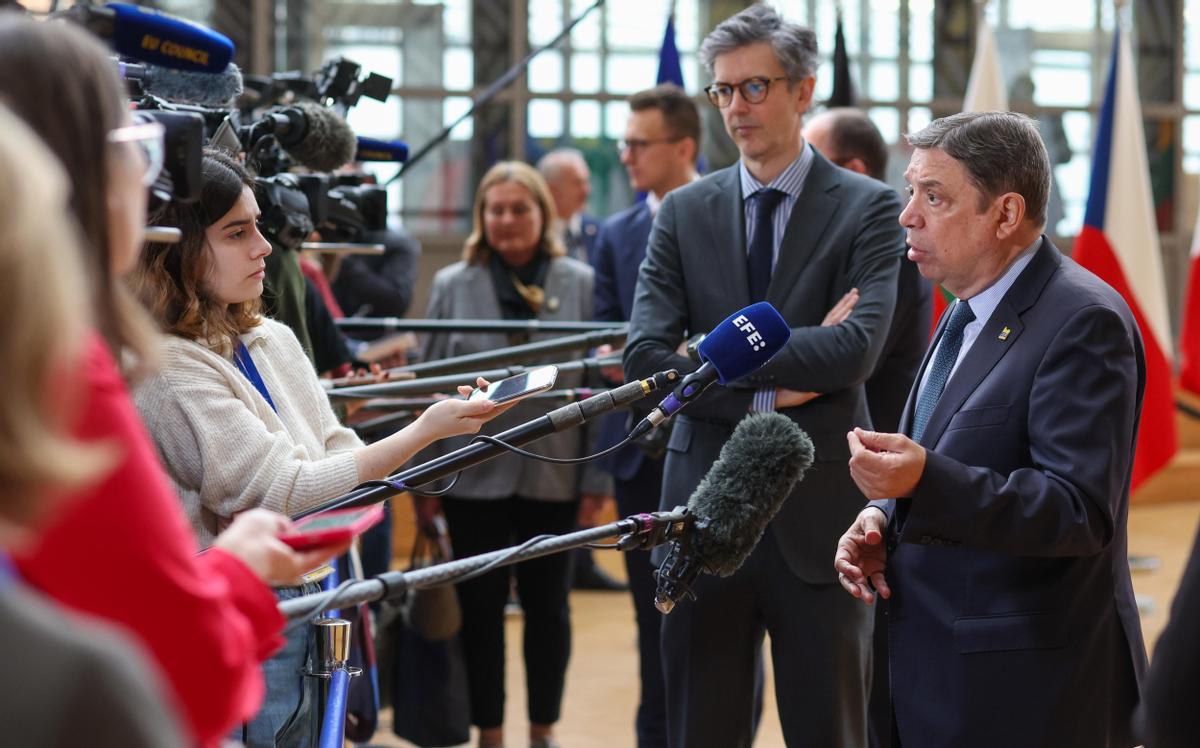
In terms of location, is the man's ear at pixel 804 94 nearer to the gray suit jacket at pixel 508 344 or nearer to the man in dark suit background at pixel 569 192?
the gray suit jacket at pixel 508 344

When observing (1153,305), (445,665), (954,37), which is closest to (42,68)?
(445,665)

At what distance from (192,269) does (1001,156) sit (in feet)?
3.80

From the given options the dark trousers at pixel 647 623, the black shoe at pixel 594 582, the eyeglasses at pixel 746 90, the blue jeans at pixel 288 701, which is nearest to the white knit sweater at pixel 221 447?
the blue jeans at pixel 288 701

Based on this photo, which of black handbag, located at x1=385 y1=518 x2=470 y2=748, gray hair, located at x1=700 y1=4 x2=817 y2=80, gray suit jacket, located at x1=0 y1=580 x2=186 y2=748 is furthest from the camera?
black handbag, located at x1=385 y1=518 x2=470 y2=748

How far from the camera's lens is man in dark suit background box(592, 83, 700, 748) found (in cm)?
342

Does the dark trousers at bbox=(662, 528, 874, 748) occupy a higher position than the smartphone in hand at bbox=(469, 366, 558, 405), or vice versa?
the smartphone in hand at bbox=(469, 366, 558, 405)

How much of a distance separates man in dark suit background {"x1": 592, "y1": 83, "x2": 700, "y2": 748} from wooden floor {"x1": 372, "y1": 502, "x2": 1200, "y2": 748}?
1.28 feet

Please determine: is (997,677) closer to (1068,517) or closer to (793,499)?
(1068,517)

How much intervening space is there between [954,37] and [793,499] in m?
6.21

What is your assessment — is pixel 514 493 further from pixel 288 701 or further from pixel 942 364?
pixel 942 364

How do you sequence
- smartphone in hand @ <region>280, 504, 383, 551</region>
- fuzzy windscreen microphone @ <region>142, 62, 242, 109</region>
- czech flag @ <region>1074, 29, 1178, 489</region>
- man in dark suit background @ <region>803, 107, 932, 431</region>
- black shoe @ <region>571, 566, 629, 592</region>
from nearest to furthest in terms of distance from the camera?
smartphone in hand @ <region>280, 504, 383, 551</region> < fuzzy windscreen microphone @ <region>142, 62, 242, 109</region> < man in dark suit background @ <region>803, 107, 932, 431</region> < czech flag @ <region>1074, 29, 1178, 489</region> < black shoe @ <region>571, 566, 629, 592</region>

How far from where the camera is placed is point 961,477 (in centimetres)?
183

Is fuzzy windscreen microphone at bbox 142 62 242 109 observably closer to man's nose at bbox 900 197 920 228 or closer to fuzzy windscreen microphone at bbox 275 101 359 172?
fuzzy windscreen microphone at bbox 275 101 359 172

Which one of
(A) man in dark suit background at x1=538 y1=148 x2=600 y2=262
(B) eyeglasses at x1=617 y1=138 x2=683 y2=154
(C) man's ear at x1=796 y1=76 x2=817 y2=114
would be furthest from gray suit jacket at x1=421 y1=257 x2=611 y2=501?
(A) man in dark suit background at x1=538 y1=148 x2=600 y2=262
